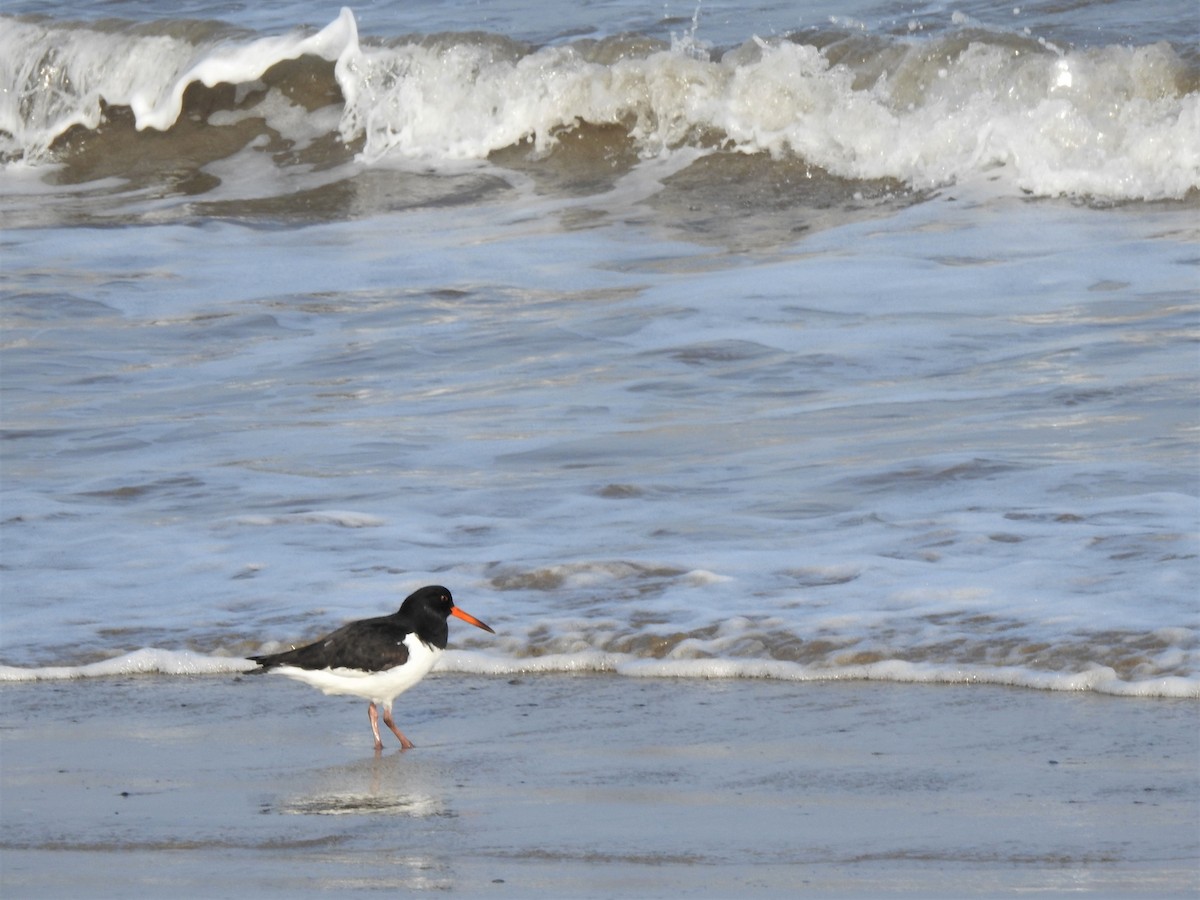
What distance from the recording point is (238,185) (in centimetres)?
1510

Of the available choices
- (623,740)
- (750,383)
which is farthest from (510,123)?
(623,740)

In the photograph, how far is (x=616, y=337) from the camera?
9438mm

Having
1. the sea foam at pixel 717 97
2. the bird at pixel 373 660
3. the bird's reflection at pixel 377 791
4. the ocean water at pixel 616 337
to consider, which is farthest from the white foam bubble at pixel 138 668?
the sea foam at pixel 717 97

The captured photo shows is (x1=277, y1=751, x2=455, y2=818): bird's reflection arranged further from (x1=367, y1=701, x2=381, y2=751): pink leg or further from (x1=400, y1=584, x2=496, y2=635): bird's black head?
(x1=400, y1=584, x2=496, y2=635): bird's black head

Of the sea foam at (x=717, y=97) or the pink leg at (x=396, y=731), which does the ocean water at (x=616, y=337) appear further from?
the pink leg at (x=396, y=731)

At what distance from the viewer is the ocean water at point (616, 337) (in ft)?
18.6

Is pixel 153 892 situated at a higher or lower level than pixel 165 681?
higher

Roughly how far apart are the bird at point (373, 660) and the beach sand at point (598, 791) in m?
0.14

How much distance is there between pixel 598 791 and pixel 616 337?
5.50 m

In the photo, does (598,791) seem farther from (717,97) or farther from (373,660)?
(717,97)

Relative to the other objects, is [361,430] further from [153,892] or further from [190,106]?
[190,106]

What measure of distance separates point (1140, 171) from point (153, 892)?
9.82 m

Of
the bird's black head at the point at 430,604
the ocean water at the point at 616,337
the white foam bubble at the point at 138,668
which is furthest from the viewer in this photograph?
the ocean water at the point at 616,337

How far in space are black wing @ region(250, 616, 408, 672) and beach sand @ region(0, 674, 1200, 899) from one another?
0.69ft
